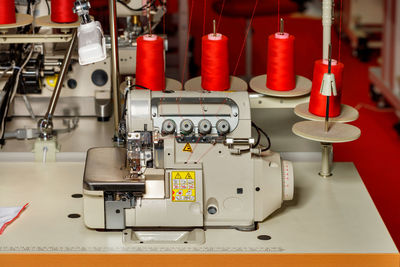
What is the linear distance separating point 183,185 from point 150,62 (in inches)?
29.4

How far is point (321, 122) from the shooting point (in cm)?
319

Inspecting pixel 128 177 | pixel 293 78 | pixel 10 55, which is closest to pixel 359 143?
pixel 293 78

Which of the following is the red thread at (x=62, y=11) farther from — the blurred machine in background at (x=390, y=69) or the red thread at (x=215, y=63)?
the blurred machine in background at (x=390, y=69)

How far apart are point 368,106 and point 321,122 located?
12.3 ft

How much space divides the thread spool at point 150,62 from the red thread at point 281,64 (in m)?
0.47

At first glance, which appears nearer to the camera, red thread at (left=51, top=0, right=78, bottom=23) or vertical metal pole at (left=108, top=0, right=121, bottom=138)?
vertical metal pole at (left=108, top=0, right=121, bottom=138)

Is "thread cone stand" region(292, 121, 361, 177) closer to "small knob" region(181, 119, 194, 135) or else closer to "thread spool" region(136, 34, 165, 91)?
"small knob" region(181, 119, 194, 135)

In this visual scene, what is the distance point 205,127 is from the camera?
9.39ft

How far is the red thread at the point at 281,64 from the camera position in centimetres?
334

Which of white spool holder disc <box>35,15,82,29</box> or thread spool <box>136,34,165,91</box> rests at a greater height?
white spool holder disc <box>35,15,82,29</box>

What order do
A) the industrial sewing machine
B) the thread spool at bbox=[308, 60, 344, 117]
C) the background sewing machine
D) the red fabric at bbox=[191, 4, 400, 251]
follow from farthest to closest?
1. the red fabric at bbox=[191, 4, 400, 251]
2. the background sewing machine
3. the thread spool at bbox=[308, 60, 344, 117]
4. the industrial sewing machine

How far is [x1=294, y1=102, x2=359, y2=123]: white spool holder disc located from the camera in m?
3.14

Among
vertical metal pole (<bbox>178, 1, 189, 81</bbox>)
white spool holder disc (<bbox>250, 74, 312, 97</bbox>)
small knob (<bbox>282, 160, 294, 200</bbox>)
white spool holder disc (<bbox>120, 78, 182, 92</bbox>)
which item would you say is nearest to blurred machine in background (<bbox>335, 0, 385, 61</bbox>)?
vertical metal pole (<bbox>178, 1, 189, 81</bbox>)

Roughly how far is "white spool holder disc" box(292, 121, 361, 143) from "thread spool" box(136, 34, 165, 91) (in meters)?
0.67
